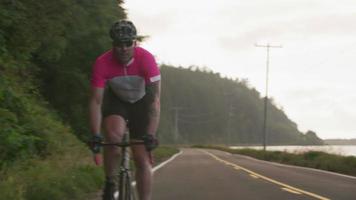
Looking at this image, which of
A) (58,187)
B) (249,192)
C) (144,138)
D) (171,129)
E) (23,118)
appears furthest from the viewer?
(171,129)

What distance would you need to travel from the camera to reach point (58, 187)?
10383 millimetres

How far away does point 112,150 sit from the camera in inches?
225

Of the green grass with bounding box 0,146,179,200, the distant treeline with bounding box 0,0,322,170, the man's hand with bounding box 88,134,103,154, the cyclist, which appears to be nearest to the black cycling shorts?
the cyclist

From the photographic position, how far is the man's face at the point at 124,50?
5547 mm

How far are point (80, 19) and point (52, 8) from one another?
748 cm

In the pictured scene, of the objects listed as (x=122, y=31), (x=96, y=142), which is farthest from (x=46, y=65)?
(x=96, y=142)

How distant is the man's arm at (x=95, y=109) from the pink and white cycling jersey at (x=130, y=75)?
0.14m

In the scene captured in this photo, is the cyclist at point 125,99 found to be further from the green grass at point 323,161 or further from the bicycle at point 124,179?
the green grass at point 323,161

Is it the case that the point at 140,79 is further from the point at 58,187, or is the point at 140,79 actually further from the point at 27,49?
the point at 27,49

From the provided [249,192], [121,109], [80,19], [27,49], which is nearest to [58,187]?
[249,192]

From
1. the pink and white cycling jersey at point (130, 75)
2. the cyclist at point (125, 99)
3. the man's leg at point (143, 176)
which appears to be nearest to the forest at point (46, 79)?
the man's leg at point (143, 176)

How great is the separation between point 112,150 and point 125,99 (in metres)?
0.47

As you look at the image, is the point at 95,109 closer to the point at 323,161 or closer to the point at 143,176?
the point at 143,176

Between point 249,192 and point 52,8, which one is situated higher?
point 52,8
